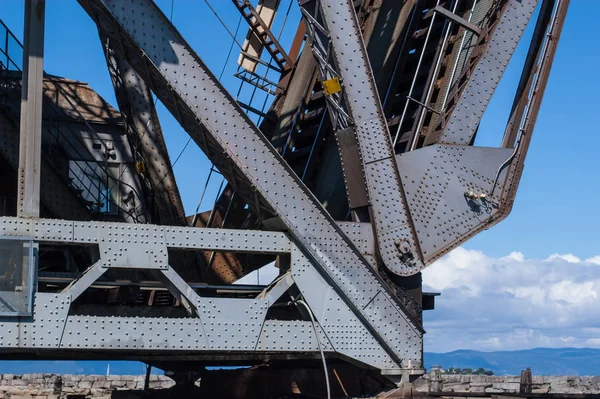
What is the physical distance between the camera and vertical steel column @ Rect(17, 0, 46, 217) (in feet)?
48.7

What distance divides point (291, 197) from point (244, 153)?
3.48 ft

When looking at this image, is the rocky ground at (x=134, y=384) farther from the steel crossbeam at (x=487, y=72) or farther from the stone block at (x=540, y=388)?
the steel crossbeam at (x=487, y=72)

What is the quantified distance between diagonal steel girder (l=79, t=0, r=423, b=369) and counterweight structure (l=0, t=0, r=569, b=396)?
0.03 meters

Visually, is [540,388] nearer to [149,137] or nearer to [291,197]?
[149,137]

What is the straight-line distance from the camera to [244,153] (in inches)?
637

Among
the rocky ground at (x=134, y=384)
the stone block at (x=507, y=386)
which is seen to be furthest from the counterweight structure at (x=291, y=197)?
the stone block at (x=507, y=386)

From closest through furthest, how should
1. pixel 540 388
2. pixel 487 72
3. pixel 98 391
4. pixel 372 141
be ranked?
pixel 372 141
pixel 487 72
pixel 540 388
pixel 98 391

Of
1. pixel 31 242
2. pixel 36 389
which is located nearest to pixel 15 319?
pixel 31 242

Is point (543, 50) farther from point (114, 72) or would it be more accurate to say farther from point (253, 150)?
point (114, 72)

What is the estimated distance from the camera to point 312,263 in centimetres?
1647

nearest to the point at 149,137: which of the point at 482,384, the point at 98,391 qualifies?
the point at 98,391

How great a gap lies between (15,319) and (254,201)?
4.31 metres

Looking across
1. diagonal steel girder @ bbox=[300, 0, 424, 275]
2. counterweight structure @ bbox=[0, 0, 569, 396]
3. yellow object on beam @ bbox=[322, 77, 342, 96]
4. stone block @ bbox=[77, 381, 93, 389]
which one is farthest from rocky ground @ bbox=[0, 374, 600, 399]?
yellow object on beam @ bbox=[322, 77, 342, 96]

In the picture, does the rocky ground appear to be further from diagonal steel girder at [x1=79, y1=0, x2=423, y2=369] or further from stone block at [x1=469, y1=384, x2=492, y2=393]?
diagonal steel girder at [x1=79, y1=0, x2=423, y2=369]
